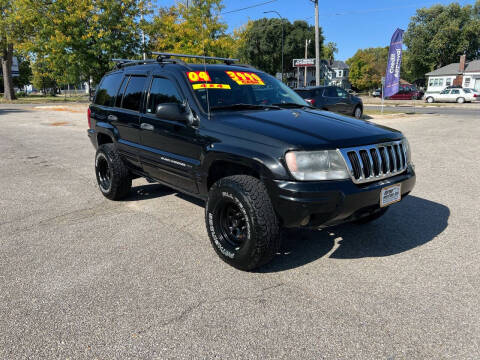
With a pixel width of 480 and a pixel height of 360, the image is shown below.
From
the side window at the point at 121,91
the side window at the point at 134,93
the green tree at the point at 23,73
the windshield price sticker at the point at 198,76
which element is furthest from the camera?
the green tree at the point at 23,73

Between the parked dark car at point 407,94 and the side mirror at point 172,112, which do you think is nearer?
the side mirror at point 172,112

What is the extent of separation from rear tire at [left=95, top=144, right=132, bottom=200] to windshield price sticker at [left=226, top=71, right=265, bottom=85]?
76.7 inches

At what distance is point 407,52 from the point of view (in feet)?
225

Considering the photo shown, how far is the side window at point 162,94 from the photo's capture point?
389 cm

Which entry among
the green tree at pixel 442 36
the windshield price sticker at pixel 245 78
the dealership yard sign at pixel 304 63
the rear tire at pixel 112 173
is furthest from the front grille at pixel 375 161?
the green tree at pixel 442 36

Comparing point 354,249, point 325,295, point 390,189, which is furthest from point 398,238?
point 325,295

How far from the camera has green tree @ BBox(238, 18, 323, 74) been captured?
59.1 metres

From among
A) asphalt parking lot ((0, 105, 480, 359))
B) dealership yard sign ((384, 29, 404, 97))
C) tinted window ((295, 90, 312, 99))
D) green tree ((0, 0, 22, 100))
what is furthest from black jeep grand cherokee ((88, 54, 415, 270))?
green tree ((0, 0, 22, 100))

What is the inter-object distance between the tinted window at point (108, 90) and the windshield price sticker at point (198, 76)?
1.61m

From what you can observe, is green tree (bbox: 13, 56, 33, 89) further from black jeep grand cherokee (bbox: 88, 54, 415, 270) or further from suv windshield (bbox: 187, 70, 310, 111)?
suv windshield (bbox: 187, 70, 310, 111)

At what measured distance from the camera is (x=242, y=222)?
10.7 feet

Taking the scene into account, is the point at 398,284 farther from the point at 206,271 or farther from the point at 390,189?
the point at 206,271

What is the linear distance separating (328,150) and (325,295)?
112 cm

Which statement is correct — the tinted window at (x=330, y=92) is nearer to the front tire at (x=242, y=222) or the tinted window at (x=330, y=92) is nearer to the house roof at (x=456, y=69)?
the front tire at (x=242, y=222)
